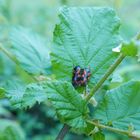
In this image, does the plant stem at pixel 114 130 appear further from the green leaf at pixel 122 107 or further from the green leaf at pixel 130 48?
the green leaf at pixel 130 48

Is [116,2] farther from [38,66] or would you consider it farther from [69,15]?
[69,15]

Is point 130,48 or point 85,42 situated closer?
point 130,48

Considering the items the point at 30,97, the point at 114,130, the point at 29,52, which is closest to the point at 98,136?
the point at 114,130

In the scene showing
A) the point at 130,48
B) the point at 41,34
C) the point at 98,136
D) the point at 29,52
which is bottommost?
the point at 98,136

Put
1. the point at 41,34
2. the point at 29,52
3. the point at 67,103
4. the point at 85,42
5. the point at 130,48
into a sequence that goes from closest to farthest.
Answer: the point at 130,48
the point at 67,103
the point at 85,42
the point at 29,52
the point at 41,34

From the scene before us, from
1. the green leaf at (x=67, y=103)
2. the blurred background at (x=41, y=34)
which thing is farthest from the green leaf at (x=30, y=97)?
the blurred background at (x=41, y=34)

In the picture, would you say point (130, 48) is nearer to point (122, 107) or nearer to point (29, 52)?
point (122, 107)

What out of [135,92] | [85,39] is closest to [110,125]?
[135,92]

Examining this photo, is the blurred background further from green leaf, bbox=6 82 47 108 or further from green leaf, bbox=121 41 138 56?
green leaf, bbox=121 41 138 56
